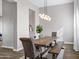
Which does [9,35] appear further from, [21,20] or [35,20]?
[35,20]

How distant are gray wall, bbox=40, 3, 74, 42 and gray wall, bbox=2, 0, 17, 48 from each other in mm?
3941

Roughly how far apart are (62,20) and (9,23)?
15.6 ft

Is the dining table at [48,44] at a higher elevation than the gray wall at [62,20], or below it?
below

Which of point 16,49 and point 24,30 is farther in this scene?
point 24,30

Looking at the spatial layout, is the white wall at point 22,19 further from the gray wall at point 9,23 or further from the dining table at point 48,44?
the dining table at point 48,44

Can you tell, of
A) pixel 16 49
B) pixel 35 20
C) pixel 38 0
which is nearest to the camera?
pixel 16 49

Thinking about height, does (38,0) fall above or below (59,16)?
above

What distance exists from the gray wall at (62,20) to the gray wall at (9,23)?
12.9 ft

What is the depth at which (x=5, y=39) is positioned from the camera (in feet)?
21.5

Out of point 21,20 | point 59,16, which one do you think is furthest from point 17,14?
point 59,16

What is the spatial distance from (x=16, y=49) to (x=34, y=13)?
13.2ft

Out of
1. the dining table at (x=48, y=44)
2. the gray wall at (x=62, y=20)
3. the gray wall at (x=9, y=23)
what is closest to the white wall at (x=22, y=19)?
the gray wall at (x=9, y=23)

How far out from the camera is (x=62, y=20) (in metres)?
9.08

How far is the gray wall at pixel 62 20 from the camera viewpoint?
883 centimetres
